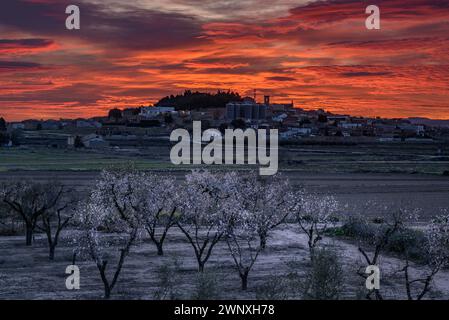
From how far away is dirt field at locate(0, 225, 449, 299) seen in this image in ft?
95.6

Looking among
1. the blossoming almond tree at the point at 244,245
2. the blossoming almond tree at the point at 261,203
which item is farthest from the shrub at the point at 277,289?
the blossoming almond tree at the point at 261,203

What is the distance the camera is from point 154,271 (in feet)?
109

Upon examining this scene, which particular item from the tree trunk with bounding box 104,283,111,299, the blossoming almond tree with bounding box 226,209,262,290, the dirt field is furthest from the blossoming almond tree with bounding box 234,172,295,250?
the tree trunk with bounding box 104,283,111,299

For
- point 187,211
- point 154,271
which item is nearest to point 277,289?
point 154,271

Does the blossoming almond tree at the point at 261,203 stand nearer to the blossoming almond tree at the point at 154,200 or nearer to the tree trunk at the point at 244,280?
the blossoming almond tree at the point at 154,200

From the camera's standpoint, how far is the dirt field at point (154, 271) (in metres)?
29.1

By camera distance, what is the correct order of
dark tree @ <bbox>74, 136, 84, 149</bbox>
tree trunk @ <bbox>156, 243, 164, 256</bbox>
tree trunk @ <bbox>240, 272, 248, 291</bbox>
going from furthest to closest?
dark tree @ <bbox>74, 136, 84, 149</bbox>, tree trunk @ <bbox>156, 243, 164, 256</bbox>, tree trunk @ <bbox>240, 272, 248, 291</bbox>

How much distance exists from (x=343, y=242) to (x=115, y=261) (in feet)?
52.3

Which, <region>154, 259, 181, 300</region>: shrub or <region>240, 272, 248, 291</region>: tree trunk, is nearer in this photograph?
<region>154, 259, 181, 300</region>: shrub

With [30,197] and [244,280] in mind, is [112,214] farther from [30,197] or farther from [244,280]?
[244,280]

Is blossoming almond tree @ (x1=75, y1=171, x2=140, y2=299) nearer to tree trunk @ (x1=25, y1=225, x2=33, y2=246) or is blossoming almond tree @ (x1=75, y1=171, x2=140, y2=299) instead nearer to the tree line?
the tree line

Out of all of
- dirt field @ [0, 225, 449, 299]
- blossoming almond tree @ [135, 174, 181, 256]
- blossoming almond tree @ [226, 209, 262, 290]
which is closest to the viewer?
dirt field @ [0, 225, 449, 299]
